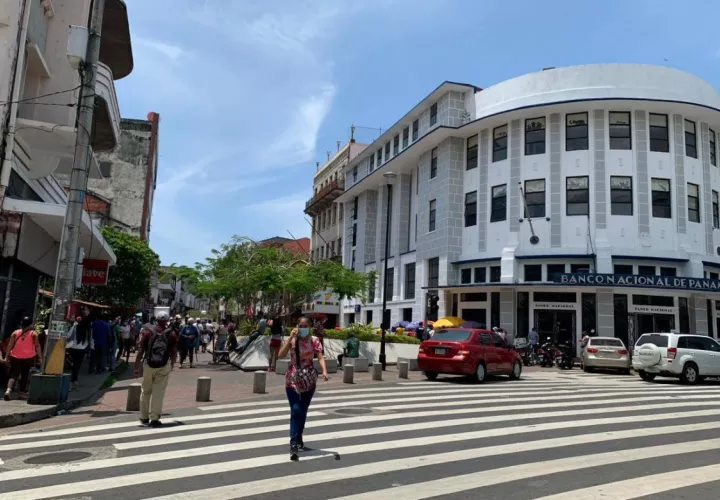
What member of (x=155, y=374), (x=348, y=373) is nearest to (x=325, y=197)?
(x=348, y=373)

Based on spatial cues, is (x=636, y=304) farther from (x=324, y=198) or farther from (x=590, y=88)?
(x=324, y=198)

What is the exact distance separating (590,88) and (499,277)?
35.5 ft

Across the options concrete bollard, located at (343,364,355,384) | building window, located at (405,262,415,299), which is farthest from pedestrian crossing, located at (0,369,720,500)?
building window, located at (405,262,415,299)

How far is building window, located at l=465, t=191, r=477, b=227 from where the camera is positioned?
32.6 m

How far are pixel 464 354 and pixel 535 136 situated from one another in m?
18.0

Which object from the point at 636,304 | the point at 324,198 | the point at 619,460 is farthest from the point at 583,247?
the point at 324,198

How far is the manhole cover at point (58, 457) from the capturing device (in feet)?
21.6

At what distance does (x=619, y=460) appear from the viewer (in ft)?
23.0

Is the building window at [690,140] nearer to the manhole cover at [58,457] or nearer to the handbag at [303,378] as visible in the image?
the handbag at [303,378]

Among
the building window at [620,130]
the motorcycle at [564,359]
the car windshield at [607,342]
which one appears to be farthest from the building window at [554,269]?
the building window at [620,130]

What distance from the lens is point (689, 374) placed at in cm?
1841

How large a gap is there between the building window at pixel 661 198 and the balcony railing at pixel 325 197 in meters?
28.1

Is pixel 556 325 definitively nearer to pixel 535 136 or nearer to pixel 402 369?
pixel 535 136

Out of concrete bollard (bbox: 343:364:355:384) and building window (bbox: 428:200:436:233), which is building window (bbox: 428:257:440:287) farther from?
concrete bollard (bbox: 343:364:355:384)
